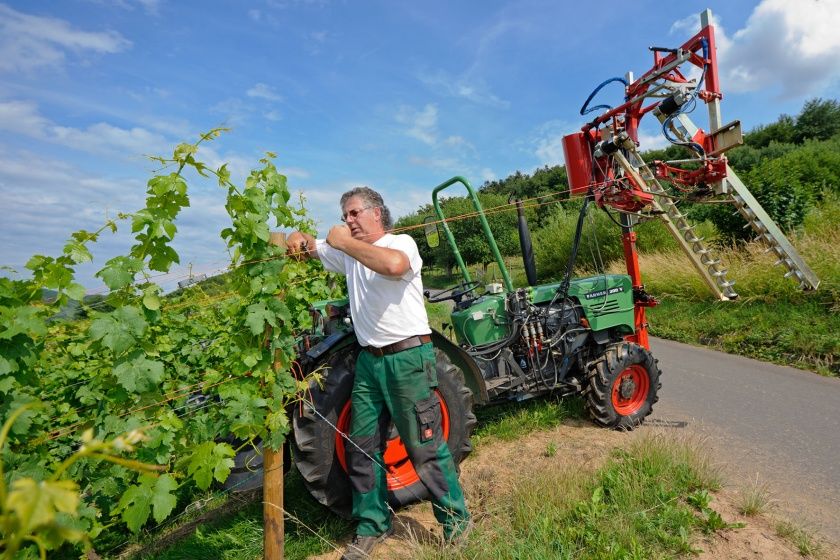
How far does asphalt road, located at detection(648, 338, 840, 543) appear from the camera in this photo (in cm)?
300

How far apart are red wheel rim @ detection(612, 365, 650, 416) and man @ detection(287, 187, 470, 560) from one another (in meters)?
2.14

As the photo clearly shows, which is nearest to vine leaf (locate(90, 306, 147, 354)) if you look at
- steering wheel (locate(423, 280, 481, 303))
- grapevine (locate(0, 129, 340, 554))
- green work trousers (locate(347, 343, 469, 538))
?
grapevine (locate(0, 129, 340, 554))

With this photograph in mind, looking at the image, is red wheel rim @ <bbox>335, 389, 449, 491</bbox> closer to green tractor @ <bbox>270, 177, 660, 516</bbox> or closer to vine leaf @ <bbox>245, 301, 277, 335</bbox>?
green tractor @ <bbox>270, 177, 660, 516</bbox>

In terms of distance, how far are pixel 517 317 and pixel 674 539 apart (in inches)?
77.1

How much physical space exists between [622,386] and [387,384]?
2544 millimetres

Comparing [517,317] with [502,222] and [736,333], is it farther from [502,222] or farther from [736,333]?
[502,222]

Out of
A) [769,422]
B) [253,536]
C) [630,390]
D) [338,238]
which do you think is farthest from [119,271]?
[769,422]

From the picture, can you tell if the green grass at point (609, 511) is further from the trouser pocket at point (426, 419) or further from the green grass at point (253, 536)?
the green grass at point (253, 536)

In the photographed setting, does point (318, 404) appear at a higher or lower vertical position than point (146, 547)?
higher

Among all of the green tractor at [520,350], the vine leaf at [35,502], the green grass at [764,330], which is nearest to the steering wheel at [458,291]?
the green tractor at [520,350]

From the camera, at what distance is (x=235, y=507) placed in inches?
130

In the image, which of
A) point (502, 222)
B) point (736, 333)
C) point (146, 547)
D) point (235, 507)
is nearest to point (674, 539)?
point (235, 507)

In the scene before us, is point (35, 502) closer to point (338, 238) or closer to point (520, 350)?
point (338, 238)

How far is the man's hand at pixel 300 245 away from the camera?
8.68 feet
